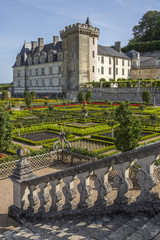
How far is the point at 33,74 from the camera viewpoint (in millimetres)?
61156

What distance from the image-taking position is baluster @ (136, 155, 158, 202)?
10.8 ft

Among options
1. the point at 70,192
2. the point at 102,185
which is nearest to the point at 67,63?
the point at 70,192

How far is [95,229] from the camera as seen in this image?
3801 millimetres

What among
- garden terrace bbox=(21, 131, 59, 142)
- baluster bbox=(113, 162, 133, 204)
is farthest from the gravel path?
A: garden terrace bbox=(21, 131, 59, 142)

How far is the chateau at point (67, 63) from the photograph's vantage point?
49.7 m

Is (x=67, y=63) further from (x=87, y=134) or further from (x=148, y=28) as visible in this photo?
(x=148, y=28)

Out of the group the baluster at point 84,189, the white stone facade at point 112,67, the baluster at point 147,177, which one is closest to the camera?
the baluster at point 147,177

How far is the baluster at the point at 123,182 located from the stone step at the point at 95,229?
28 cm

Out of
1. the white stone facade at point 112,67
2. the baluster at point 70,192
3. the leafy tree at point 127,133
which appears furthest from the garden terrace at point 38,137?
the white stone facade at point 112,67

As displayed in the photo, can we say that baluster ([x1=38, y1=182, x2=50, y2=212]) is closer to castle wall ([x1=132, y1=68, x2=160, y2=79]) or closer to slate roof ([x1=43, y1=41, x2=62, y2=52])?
slate roof ([x1=43, y1=41, x2=62, y2=52])

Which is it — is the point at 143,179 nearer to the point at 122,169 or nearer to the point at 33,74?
the point at 122,169

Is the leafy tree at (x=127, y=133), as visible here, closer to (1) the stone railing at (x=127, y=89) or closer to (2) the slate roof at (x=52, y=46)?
(1) the stone railing at (x=127, y=89)

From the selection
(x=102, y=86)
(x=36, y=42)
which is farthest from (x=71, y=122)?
(x=36, y=42)

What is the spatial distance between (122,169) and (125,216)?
2.56 feet
